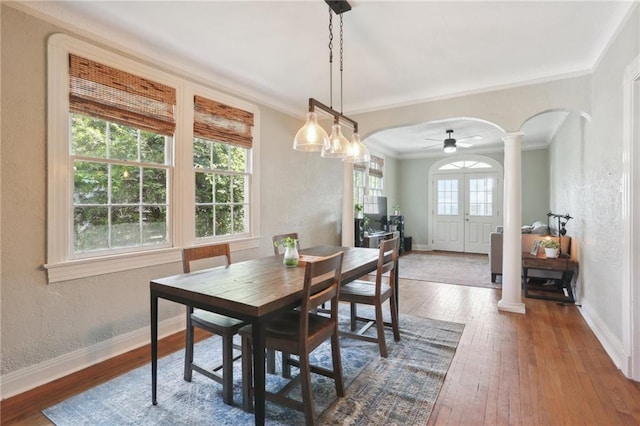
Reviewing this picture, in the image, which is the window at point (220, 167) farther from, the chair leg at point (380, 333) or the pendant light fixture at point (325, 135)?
the chair leg at point (380, 333)

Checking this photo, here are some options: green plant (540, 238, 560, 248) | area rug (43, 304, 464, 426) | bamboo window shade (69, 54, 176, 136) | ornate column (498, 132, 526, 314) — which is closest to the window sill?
area rug (43, 304, 464, 426)

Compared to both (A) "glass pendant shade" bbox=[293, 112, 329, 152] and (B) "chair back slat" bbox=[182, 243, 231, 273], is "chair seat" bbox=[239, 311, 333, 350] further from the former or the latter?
(A) "glass pendant shade" bbox=[293, 112, 329, 152]

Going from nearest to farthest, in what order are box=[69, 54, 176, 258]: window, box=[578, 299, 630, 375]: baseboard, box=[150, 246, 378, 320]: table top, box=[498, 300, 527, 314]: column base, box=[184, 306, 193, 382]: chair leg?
box=[150, 246, 378, 320]: table top < box=[184, 306, 193, 382]: chair leg < box=[578, 299, 630, 375]: baseboard < box=[69, 54, 176, 258]: window < box=[498, 300, 527, 314]: column base

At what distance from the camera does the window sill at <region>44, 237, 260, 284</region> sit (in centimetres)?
230

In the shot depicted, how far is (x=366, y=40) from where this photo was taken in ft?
8.87

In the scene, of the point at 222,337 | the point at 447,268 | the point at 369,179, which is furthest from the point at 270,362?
the point at 369,179

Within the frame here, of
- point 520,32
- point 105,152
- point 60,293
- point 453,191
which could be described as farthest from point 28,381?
point 453,191

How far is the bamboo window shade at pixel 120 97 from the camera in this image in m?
2.38

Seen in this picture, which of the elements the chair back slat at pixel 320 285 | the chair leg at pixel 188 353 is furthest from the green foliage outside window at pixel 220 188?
the chair back slat at pixel 320 285

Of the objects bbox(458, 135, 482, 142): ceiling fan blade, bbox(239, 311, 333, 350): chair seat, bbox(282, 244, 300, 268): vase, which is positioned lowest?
bbox(239, 311, 333, 350): chair seat

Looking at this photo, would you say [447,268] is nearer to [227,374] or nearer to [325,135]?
[325,135]

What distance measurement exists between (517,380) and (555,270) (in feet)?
8.30

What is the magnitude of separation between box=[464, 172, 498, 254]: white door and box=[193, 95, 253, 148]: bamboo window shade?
6.34 m

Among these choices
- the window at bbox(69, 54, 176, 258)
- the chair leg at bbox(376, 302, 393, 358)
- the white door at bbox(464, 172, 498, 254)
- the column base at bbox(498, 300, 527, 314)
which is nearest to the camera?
the window at bbox(69, 54, 176, 258)
